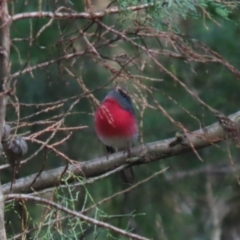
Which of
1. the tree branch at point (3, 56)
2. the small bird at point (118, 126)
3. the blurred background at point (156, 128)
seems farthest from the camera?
the small bird at point (118, 126)

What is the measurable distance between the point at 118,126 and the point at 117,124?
2 cm

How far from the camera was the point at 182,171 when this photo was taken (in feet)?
15.3

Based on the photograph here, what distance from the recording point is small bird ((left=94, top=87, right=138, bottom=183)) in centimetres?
418

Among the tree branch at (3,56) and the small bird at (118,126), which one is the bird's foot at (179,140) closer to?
the tree branch at (3,56)

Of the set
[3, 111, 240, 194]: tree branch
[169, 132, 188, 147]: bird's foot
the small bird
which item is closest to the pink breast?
the small bird

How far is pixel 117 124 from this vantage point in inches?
168

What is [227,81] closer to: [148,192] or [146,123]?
[146,123]

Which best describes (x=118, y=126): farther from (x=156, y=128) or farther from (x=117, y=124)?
(x=156, y=128)

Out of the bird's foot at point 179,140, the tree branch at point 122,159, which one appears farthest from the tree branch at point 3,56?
the bird's foot at point 179,140

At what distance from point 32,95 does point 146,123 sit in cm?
67

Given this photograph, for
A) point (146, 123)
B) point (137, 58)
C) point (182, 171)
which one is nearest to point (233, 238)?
point (182, 171)

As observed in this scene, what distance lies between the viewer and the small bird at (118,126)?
165 inches

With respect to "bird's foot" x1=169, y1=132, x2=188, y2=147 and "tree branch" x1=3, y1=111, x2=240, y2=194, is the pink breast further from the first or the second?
"bird's foot" x1=169, y1=132, x2=188, y2=147

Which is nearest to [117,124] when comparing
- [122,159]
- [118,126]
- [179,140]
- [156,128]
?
[118,126]
